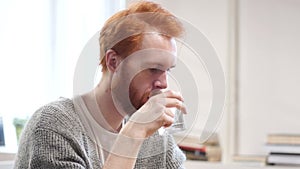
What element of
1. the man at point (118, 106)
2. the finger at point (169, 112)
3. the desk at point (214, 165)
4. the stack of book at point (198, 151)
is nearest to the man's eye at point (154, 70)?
the man at point (118, 106)

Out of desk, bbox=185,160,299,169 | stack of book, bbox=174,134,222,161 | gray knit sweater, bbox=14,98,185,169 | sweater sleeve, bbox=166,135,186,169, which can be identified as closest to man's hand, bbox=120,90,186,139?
gray knit sweater, bbox=14,98,185,169

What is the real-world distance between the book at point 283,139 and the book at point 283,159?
1.8 inches

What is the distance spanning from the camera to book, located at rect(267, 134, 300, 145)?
1880mm

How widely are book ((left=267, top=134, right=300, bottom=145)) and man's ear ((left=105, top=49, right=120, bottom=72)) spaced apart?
3.38 ft

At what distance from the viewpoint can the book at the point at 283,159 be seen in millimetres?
1856

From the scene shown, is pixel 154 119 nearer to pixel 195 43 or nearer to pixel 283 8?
pixel 195 43

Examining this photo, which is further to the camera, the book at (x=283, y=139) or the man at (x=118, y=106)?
the book at (x=283, y=139)

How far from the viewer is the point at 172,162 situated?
1.31 metres

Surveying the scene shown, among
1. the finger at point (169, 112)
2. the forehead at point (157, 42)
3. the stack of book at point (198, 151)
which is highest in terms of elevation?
the forehead at point (157, 42)

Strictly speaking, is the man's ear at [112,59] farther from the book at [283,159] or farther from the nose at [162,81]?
the book at [283,159]

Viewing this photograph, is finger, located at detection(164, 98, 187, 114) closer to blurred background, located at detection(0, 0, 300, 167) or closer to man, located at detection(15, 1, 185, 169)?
man, located at detection(15, 1, 185, 169)

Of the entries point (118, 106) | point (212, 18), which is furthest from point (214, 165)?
point (118, 106)

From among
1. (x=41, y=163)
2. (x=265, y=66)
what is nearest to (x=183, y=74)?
(x=41, y=163)

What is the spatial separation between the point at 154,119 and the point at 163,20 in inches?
7.7
